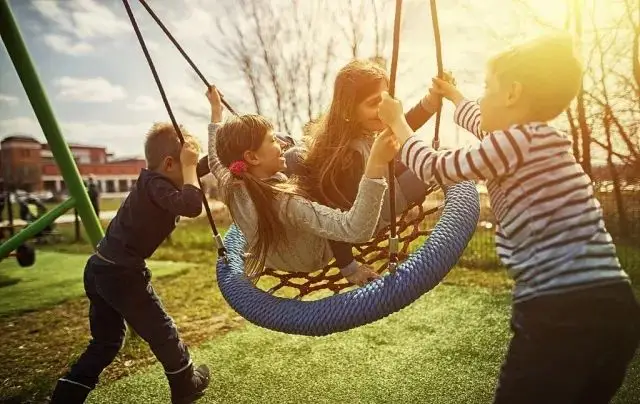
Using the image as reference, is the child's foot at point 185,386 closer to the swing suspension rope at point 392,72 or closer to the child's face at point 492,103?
the swing suspension rope at point 392,72

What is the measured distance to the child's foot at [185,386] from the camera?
104 inches

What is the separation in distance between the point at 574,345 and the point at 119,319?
211cm

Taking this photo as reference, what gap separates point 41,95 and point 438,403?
9.80 feet

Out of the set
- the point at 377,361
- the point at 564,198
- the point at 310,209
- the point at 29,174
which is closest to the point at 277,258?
the point at 310,209

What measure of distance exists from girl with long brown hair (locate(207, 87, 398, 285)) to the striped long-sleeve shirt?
19.9 inches

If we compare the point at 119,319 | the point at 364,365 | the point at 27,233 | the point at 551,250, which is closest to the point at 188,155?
the point at 119,319

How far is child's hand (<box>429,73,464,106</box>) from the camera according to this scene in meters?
1.88

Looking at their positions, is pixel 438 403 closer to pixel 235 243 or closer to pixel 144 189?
pixel 235 243

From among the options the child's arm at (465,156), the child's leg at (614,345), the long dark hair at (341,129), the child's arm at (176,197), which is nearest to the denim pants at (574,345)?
the child's leg at (614,345)

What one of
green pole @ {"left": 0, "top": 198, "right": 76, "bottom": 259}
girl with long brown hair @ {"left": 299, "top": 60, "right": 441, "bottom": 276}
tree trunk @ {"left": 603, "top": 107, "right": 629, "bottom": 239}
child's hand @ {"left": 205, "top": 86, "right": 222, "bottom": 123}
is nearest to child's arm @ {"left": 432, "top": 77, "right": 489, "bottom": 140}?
girl with long brown hair @ {"left": 299, "top": 60, "right": 441, "bottom": 276}

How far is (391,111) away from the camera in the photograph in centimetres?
157

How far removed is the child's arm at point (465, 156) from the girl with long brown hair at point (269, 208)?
338 mm

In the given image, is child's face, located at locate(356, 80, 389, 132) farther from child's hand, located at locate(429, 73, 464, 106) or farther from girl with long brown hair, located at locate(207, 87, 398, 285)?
girl with long brown hair, located at locate(207, 87, 398, 285)

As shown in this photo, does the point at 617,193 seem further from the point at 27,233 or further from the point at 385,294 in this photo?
the point at 27,233
